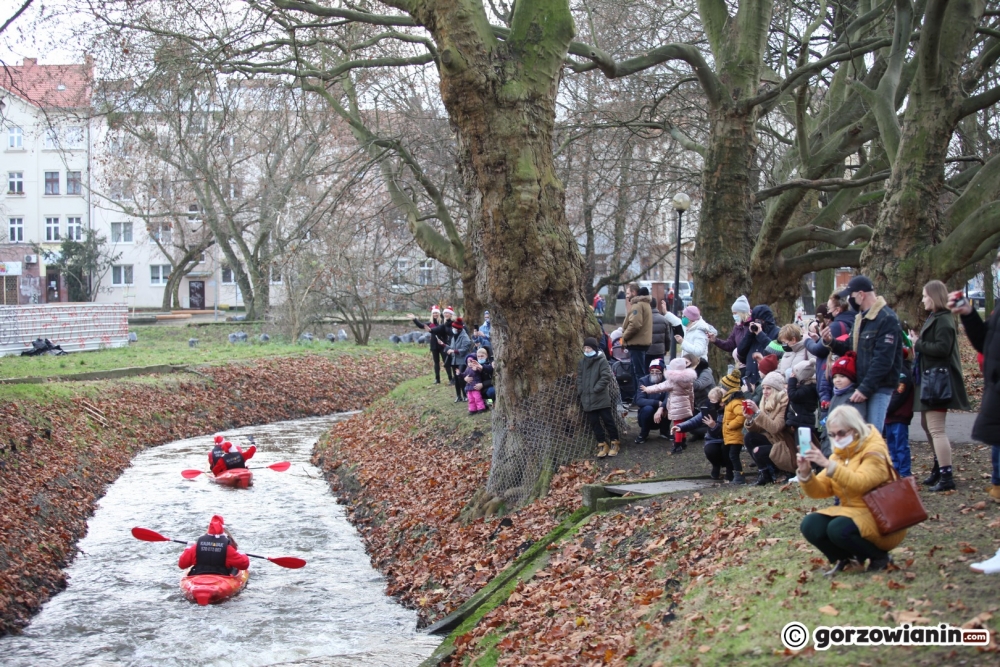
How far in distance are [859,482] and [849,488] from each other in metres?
0.09

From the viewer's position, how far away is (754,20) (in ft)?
53.6

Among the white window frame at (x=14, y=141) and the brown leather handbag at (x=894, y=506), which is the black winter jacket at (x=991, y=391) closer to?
the brown leather handbag at (x=894, y=506)

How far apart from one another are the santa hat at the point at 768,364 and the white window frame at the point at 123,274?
2696 inches

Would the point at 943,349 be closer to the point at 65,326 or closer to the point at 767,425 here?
the point at 767,425

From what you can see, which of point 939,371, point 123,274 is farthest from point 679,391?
point 123,274

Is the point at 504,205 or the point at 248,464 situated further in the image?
the point at 248,464

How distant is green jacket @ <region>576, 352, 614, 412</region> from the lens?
1334cm

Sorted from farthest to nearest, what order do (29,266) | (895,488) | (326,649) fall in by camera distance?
(29,266) < (326,649) < (895,488)

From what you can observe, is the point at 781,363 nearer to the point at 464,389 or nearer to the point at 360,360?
the point at 464,389

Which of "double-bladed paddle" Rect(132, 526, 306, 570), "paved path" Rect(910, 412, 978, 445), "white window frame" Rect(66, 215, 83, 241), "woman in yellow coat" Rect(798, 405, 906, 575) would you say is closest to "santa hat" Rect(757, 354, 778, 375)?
"paved path" Rect(910, 412, 978, 445)

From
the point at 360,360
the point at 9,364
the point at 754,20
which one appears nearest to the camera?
the point at 754,20

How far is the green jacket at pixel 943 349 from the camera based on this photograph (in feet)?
29.1

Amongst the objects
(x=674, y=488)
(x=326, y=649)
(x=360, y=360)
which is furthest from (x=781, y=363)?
(x=360, y=360)

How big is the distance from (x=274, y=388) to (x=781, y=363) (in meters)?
22.7
